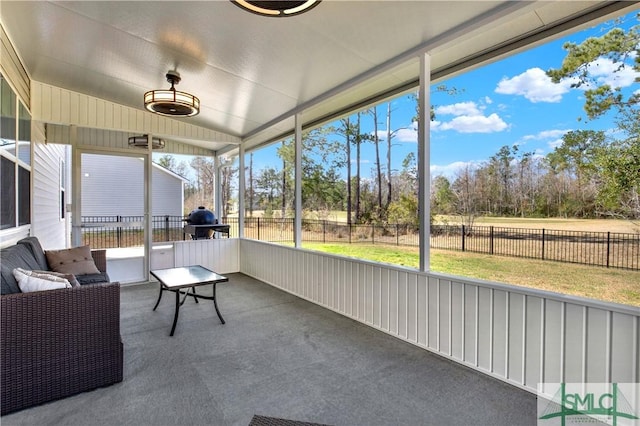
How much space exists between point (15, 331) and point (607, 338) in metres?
3.53

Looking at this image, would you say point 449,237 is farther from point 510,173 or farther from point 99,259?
point 99,259

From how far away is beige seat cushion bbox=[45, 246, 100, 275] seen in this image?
11.7ft

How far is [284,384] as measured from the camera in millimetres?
2322

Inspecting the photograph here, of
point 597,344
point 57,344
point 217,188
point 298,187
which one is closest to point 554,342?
point 597,344

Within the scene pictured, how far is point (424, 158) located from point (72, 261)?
13.1 feet

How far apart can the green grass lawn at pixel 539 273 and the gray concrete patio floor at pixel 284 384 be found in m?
0.75

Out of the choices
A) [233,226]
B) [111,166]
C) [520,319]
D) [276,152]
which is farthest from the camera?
[233,226]

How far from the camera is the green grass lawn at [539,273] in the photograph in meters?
2.02

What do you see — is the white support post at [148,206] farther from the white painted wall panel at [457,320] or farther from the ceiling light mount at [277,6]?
the white painted wall panel at [457,320]

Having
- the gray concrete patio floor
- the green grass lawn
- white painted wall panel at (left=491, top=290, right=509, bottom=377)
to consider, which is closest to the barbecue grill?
the gray concrete patio floor

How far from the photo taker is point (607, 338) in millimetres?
1882

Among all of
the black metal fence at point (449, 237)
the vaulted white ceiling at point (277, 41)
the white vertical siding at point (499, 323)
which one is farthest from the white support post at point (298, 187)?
the white vertical siding at point (499, 323)

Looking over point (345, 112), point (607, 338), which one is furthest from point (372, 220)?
point (607, 338)

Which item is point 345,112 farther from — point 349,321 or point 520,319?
point 520,319
